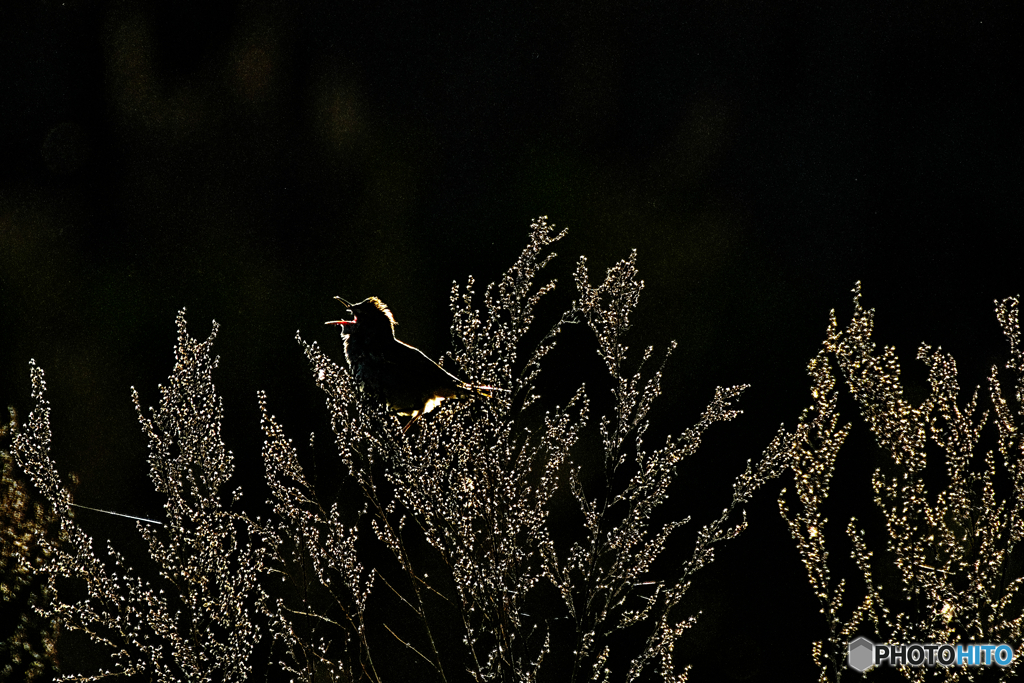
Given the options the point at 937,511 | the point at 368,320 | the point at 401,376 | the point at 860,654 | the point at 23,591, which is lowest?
the point at 860,654

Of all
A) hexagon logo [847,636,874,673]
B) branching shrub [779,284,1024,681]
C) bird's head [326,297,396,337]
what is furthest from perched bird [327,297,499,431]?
hexagon logo [847,636,874,673]

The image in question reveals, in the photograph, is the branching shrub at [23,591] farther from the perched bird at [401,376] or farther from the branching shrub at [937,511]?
the branching shrub at [937,511]

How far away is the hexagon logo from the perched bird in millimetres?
710

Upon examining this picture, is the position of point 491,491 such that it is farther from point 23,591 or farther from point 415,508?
point 23,591

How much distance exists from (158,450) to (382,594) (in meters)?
0.70

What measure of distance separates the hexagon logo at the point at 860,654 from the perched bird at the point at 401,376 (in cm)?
71

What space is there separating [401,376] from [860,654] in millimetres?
836

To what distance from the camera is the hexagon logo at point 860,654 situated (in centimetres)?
128

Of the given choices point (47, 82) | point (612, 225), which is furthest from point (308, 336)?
point (47, 82)

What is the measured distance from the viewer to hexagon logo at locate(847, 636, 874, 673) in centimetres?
128

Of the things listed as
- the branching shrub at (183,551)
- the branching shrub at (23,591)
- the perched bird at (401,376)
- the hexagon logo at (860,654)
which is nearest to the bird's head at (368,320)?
the perched bird at (401,376)

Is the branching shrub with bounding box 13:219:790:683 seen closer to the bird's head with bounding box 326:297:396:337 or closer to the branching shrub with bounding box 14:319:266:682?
the branching shrub with bounding box 14:319:266:682

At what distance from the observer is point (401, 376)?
122 centimetres

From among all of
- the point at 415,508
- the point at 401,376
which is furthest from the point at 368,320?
the point at 415,508
